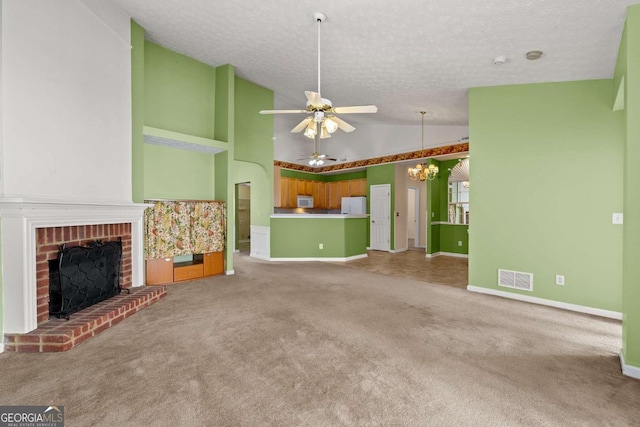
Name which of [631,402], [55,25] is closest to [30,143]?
[55,25]

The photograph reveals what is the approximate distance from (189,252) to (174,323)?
1.87 meters

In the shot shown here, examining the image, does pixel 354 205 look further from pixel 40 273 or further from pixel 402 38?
pixel 40 273

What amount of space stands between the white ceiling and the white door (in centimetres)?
397

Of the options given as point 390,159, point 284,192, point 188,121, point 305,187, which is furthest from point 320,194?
point 188,121

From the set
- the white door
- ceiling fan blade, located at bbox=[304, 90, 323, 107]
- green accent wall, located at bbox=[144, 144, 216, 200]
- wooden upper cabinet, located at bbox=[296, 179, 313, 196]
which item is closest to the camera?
ceiling fan blade, located at bbox=[304, 90, 323, 107]

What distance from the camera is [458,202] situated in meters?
8.14

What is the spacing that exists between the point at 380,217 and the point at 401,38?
5937 millimetres

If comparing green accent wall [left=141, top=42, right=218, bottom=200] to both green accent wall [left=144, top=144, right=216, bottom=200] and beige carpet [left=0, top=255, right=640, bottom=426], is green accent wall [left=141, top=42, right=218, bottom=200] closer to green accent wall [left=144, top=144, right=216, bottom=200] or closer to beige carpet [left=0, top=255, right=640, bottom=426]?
green accent wall [left=144, top=144, right=216, bottom=200]

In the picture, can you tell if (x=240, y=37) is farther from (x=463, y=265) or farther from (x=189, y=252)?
(x=463, y=265)

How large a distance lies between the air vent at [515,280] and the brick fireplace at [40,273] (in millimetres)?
4741

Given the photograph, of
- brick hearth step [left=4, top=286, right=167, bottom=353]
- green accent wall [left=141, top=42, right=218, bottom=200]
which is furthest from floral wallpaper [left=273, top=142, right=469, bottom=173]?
brick hearth step [left=4, top=286, right=167, bottom=353]

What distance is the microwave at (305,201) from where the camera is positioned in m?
9.82

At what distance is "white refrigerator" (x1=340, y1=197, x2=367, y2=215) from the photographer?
9508 millimetres

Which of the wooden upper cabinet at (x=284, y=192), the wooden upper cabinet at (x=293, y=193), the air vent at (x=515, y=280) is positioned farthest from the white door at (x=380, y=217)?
the air vent at (x=515, y=280)
